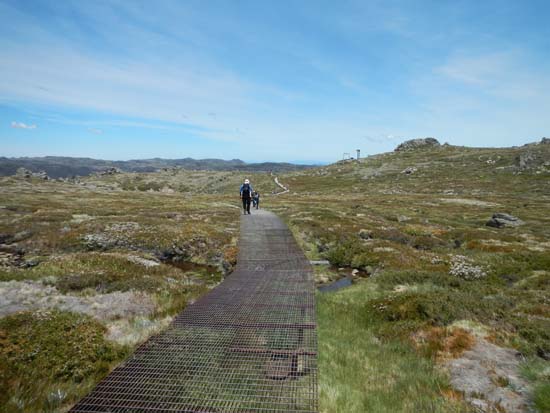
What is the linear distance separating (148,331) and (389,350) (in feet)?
23.6

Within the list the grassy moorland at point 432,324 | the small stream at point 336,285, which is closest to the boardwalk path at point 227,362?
the grassy moorland at point 432,324

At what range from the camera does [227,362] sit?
826 cm

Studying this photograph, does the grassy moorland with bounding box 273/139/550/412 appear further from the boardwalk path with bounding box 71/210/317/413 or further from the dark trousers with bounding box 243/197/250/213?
the dark trousers with bounding box 243/197/250/213

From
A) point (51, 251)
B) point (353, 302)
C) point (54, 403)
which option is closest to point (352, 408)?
point (54, 403)

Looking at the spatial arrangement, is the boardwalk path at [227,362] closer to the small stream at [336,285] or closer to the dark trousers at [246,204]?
the small stream at [336,285]

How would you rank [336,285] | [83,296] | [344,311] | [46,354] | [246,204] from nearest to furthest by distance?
[46,354]
[83,296]
[344,311]
[336,285]
[246,204]

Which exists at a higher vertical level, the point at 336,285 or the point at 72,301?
the point at 72,301

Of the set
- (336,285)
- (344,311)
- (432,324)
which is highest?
(432,324)

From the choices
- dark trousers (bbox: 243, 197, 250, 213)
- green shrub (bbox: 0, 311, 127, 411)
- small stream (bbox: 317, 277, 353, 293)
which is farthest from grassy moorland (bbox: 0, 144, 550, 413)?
dark trousers (bbox: 243, 197, 250, 213)

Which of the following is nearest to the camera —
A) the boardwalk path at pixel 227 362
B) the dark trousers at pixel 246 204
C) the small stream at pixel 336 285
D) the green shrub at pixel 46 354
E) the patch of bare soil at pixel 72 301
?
the boardwalk path at pixel 227 362

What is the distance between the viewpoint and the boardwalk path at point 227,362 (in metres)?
6.70

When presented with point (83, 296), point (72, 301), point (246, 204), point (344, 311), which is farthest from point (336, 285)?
point (246, 204)

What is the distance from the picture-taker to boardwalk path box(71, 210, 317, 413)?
670 cm

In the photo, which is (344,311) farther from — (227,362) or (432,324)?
(227,362)
